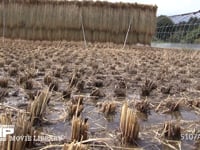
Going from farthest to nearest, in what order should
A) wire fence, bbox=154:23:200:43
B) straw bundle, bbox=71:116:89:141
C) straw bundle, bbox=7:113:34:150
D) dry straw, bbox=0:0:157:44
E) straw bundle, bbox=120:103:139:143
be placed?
wire fence, bbox=154:23:200:43 < dry straw, bbox=0:0:157:44 < straw bundle, bbox=120:103:139:143 < straw bundle, bbox=71:116:89:141 < straw bundle, bbox=7:113:34:150

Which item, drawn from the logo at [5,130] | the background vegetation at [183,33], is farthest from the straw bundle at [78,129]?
the background vegetation at [183,33]

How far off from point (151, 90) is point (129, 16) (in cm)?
1408

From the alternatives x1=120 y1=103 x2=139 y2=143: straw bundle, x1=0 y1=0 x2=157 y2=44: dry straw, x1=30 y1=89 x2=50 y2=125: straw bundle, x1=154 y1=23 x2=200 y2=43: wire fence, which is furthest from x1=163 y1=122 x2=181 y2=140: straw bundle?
x1=154 y1=23 x2=200 y2=43: wire fence

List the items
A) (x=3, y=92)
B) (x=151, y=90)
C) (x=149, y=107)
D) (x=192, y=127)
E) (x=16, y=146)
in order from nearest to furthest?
(x=16, y=146) → (x=192, y=127) → (x=149, y=107) → (x=3, y=92) → (x=151, y=90)

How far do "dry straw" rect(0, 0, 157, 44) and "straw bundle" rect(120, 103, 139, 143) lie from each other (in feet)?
51.5

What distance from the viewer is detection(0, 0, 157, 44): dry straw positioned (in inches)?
718

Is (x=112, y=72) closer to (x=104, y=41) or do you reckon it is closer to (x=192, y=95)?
(x=192, y=95)

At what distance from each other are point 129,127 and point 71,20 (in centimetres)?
1591

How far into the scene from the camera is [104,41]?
732 inches

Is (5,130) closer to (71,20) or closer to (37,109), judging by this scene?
(37,109)

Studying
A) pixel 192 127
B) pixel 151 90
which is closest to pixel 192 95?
pixel 151 90

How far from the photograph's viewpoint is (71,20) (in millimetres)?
18188

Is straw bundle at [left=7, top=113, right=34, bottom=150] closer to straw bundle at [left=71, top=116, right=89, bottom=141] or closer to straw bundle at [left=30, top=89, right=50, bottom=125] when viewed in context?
straw bundle at [left=71, top=116, right=89, bottom=141]

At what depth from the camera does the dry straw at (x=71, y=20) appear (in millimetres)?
18234
